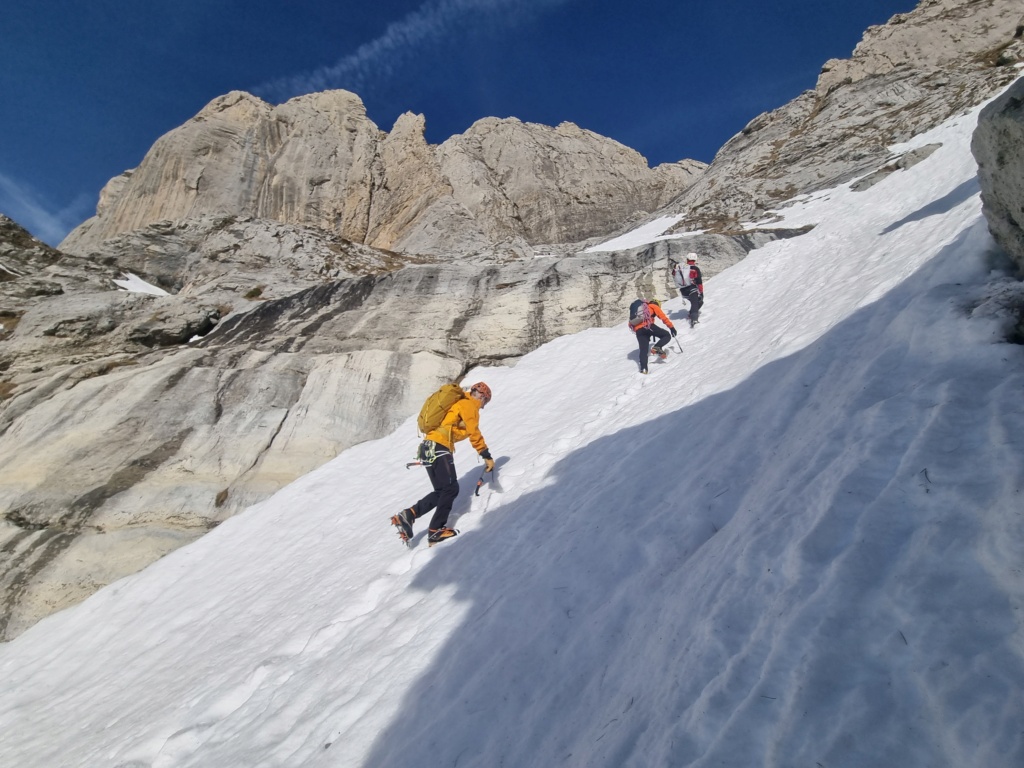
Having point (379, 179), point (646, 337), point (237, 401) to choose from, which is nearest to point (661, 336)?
point (646, 337)

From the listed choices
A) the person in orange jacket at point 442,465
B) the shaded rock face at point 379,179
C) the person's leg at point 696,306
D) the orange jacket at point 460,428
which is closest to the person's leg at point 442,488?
the person in orange jacket at point 442,465

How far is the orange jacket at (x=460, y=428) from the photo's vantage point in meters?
7.61

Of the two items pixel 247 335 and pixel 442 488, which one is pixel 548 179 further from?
pixel 442 488

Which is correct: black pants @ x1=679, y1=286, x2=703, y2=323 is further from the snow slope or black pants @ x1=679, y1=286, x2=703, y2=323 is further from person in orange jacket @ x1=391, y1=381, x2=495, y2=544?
person in orange jacket @ x1=391, y1=381, x2=495, y2=544

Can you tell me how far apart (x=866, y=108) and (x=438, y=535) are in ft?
168

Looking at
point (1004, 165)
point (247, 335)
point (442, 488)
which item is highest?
point (247, 335)

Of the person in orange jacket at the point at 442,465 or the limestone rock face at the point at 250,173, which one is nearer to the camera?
the person in orange jacket at the point at 442,465

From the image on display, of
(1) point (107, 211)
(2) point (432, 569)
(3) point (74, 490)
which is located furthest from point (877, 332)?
(1) point (107, 211)

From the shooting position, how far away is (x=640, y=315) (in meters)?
11.3

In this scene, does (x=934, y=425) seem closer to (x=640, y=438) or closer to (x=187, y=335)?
(x=640, y=438)

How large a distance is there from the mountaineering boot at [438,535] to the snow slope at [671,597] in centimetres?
27

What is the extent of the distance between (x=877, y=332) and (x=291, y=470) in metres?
12.6

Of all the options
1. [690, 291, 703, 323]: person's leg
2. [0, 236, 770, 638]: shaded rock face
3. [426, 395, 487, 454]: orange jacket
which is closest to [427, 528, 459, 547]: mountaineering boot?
[426, 395, 487, 454]: orange jacket

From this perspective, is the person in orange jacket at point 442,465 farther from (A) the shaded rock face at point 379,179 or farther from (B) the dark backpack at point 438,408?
(A) the shaded rock face at point 379,179
